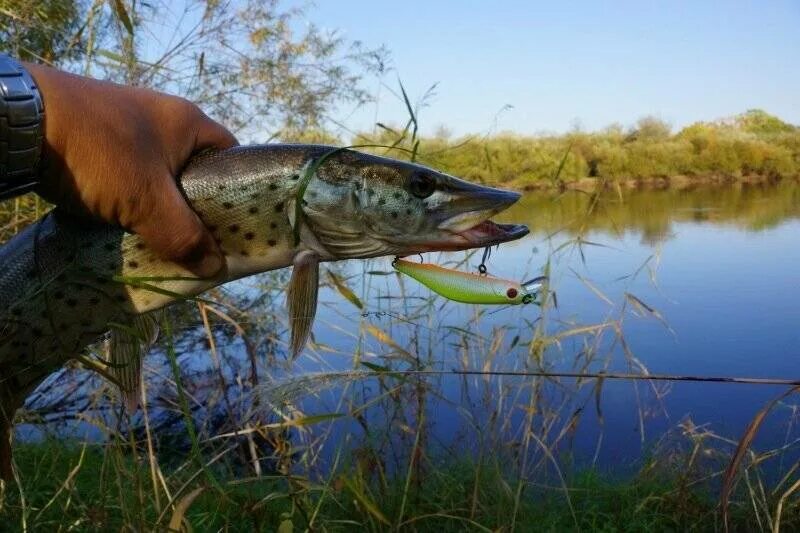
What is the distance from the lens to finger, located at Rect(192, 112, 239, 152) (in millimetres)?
1548

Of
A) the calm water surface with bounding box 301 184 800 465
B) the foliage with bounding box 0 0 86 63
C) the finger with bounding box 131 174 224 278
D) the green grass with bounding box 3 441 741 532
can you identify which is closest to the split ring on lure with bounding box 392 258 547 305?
the calm water surface with bounding box 301 184 800 465

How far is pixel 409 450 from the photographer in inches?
131

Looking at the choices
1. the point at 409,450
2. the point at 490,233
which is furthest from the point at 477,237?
the point at 409,450

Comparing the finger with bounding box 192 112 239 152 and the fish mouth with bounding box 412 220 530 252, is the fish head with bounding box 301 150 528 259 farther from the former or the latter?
the finger with bounding box 192 112 239 152

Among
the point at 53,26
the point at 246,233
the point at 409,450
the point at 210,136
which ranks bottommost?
the point at 409,450

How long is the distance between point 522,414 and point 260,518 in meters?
3.42

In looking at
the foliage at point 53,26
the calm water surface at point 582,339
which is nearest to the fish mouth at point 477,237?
the calm water surface at point 582,339

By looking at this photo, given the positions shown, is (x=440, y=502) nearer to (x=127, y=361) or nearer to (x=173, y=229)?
(x=127, y=361)

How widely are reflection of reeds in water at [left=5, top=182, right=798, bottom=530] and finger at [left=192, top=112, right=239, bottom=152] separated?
1.93 ft

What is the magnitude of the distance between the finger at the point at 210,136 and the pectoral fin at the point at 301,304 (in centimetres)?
43

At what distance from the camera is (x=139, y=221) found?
4.60 ft

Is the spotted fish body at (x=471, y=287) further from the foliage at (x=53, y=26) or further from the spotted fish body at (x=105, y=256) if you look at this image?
the foliage at (x=53, y=26)

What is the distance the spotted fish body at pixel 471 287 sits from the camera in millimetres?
1240

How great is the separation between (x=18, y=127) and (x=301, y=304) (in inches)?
26.7
